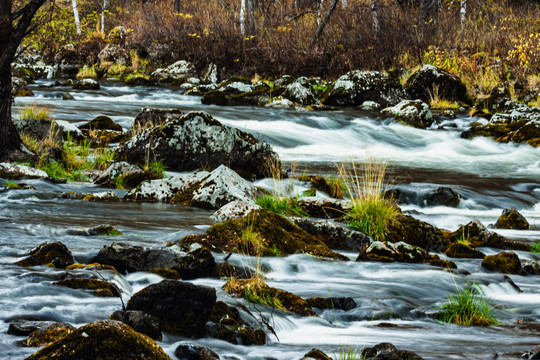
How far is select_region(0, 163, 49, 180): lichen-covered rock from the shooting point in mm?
9152

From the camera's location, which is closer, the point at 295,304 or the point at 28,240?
the point at 295,304

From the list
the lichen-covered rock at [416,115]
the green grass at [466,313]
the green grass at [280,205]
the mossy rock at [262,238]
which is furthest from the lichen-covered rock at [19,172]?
the lichen-covered rock at [416,115]

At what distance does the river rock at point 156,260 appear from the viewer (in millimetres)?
5008

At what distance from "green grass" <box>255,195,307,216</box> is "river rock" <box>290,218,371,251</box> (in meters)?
0.85

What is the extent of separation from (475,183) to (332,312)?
323 inches

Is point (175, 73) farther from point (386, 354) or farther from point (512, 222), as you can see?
point (386, 354)

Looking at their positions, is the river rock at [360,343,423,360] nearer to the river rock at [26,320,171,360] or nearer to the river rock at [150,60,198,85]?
the river rock at [26,320,171,360]

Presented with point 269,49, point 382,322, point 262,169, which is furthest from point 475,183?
point 269,49

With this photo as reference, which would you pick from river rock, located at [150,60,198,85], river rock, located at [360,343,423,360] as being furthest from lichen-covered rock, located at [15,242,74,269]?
river rock, located at [150,60,198,85]

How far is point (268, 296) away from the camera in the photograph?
4.54 meters

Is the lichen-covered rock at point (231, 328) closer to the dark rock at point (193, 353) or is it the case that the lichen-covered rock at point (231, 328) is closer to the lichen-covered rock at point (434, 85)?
the dark rock at point (193, 353)

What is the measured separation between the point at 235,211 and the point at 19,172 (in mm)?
4108

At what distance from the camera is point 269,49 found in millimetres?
26453

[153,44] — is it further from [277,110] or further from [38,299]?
[38,299]
